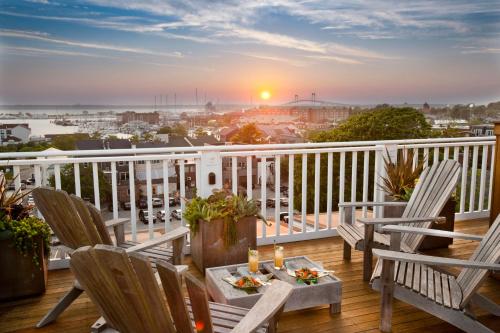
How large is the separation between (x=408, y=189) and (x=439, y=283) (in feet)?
5.85

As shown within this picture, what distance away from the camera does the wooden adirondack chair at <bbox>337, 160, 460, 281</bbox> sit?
3.59m

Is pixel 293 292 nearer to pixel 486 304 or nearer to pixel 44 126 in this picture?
pixel 486 304

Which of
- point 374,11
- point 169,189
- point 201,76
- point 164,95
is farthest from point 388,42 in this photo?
point 169,189

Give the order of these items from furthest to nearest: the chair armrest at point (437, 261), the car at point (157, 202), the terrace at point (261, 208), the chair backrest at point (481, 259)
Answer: the car at point (157, 202) → the terrace at point (261, 208) → the chair backrest at point (481, 259) → the chair armrest at point (437, 261)

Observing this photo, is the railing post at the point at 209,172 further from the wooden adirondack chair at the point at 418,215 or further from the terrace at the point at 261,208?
the wooden adirondack chair at the point at 418,215

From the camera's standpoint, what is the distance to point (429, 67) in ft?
45.9

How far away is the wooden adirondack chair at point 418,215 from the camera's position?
3.59 m

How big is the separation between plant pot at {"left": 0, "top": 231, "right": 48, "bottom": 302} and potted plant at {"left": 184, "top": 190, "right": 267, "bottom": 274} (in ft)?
4.24

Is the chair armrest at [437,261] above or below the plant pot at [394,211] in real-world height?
above

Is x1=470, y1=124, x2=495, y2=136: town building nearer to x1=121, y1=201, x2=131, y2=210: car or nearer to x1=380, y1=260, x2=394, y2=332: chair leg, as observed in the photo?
x1=380, y1=260, x2=394, y2=332: chair leg

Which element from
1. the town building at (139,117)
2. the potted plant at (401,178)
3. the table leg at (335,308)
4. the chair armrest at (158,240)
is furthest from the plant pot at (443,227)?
the town building at (139,117)

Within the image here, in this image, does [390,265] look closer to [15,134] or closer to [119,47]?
[15,134]

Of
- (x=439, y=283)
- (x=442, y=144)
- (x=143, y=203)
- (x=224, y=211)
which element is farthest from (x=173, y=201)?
(x=442, y=144)

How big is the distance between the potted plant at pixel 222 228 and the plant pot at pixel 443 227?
189cm
